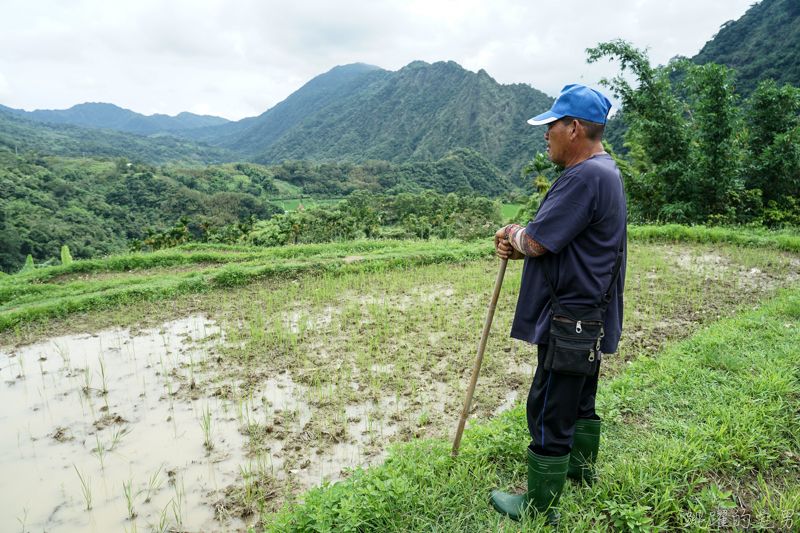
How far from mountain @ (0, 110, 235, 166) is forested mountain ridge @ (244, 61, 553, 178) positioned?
25158 millimetres

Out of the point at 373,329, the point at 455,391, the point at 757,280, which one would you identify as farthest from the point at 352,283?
the point at 757,280

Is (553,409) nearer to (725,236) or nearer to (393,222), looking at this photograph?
(725,236)

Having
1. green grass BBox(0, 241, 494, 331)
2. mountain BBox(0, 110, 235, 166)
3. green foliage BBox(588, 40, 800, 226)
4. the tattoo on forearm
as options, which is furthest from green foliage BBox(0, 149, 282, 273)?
mountain BBox(0, 110, 235, 166)

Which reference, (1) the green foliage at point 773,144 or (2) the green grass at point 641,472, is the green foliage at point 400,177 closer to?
(1) the green foliage at point 773,144

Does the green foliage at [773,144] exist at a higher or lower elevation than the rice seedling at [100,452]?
higher

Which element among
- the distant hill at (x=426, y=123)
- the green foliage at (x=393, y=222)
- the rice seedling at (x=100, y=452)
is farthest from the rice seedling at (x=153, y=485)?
the distant hill at (x=426, y=123)

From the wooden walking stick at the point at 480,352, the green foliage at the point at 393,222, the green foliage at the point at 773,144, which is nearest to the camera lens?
the wooden walking stick at the point at 480,352

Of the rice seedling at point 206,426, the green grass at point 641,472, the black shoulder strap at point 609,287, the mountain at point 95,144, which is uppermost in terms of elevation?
the mountain at point 95,144

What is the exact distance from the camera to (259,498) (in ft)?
7.68

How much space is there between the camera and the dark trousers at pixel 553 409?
173 centimetres

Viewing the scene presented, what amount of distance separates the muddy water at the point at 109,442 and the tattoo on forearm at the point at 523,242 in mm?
2159

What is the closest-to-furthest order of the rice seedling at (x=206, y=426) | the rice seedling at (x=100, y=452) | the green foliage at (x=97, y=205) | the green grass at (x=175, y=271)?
1. the rice seedling at (x=100, y=452)
2. the rice seedling at (x=206, y=426)
3. the green grass at (x=175, y=271)
4. the green foliage at (x=97, y=205)

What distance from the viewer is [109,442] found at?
2.97 m

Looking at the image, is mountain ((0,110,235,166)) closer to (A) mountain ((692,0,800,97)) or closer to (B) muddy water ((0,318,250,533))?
(B) muddy water ((0,318,250,533))
